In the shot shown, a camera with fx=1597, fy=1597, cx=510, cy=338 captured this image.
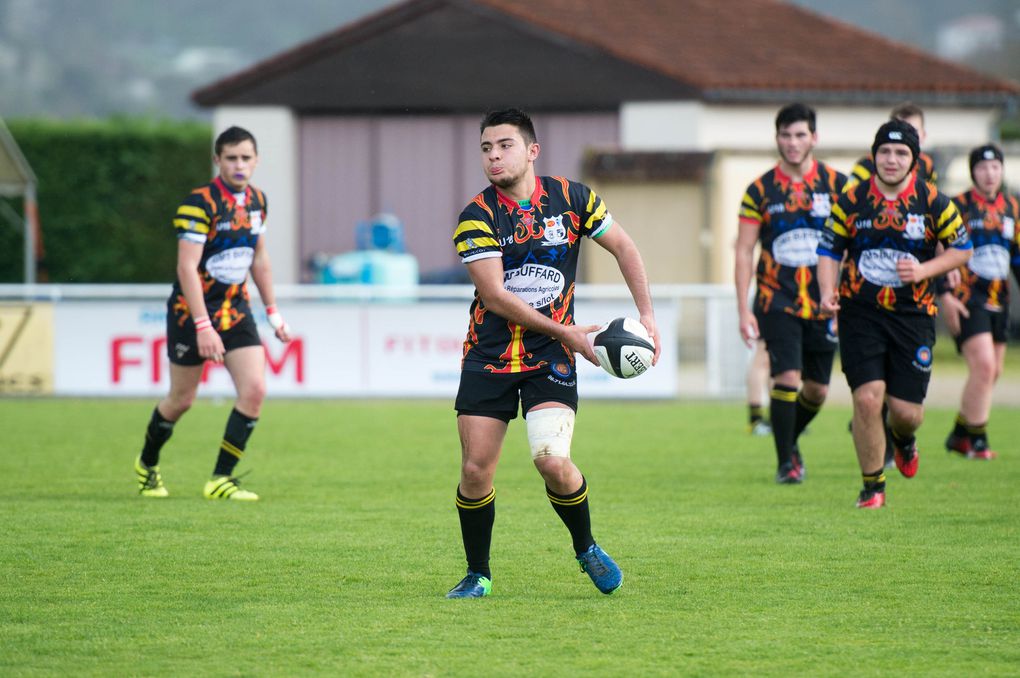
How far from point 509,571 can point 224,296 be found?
10.3ft

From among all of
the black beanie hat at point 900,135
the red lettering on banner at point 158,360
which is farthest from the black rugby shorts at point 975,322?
the red lettering on banner at point 158,360

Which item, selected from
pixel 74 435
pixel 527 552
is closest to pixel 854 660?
pixel 527 552

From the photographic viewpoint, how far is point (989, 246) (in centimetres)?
1159

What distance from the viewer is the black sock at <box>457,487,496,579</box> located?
6.67 meters

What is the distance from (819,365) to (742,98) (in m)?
19.0

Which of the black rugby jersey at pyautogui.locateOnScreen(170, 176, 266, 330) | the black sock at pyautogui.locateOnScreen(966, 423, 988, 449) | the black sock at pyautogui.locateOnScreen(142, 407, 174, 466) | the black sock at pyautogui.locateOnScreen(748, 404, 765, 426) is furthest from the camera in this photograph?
the black sock at pyautogui.locateOnScreen(748, 404, 765, 426)

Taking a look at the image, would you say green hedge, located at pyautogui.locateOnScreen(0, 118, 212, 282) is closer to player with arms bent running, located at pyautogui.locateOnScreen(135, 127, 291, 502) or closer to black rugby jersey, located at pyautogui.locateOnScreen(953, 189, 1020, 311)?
black rugby jersey, located at pyautogui.locateOnScreen(953, 189, 1020, 311)

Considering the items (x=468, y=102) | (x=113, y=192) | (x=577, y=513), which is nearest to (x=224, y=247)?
(x=577, y=513)

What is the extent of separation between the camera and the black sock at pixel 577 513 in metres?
6.58

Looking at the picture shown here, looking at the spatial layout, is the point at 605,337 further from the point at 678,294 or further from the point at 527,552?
the point at 678,294

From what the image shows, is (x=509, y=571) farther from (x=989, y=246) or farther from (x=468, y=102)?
(x=468, y=102)

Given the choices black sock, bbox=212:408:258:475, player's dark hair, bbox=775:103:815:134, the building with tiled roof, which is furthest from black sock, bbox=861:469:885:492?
the building with tiled roof

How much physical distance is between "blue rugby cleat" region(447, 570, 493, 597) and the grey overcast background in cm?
8361

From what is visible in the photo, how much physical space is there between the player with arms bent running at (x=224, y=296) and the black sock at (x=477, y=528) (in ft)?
9.66
